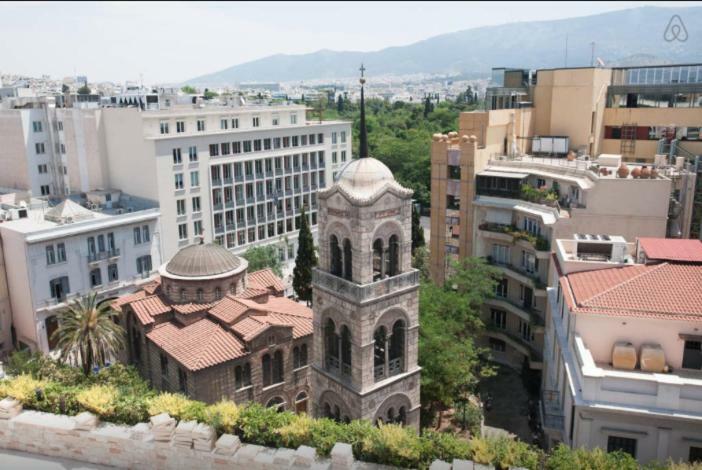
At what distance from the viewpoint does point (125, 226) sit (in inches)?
2114

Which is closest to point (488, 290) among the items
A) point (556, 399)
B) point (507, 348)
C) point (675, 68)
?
point (507, 348)

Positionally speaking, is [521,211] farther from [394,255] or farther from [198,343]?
[198,343]

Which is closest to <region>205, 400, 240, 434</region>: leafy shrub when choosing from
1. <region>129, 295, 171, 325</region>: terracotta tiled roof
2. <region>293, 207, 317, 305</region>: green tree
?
<region>129, 295, 171, 325</region>: terracotta tiled roof

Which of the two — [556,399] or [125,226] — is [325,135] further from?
[556,399]

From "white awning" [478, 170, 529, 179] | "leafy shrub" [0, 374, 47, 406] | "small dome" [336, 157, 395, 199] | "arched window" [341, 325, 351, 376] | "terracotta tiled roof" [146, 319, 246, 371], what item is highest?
"small dome" [336, 157, 395, 199]

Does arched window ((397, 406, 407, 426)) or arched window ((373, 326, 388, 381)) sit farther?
arched window ((397, 406, 407, 426))

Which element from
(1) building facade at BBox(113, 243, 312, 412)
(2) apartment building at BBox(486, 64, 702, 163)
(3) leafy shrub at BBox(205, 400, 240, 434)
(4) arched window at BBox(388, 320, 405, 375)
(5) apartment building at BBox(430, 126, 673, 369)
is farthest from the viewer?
(2) apartment building at BBox(486, 64, 702, 163)

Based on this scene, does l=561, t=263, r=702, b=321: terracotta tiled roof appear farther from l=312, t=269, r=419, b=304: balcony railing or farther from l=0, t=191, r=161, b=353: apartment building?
l=0, t=191, r=161, b=353: apartment building

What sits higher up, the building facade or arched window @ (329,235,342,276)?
arched window @ (329,235,342,276)

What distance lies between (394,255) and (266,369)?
12549mm

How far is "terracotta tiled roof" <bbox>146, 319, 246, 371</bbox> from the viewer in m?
34.1

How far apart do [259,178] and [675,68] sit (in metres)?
43.1

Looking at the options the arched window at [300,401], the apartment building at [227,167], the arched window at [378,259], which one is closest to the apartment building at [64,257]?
the apartment building at [227,167]

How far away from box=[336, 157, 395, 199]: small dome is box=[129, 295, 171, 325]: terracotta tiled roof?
1734 centimetres
